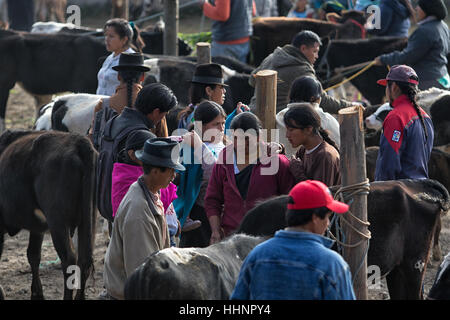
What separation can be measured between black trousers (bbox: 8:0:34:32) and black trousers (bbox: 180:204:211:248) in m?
12.6

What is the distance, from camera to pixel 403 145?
5512mm

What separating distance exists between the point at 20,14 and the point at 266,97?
41.2 ft

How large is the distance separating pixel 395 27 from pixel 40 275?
28.2ft

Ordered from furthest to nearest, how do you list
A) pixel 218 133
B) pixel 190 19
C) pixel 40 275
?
pixel 190 19 < pixel 40 275 < pixel 218 133

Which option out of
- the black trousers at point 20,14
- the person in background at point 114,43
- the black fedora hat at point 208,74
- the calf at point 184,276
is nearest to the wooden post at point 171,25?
the person in background at point 114,43

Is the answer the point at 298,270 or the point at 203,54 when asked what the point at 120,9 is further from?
the point at 298,270

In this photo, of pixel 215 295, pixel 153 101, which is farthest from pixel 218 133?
pixel 215 295

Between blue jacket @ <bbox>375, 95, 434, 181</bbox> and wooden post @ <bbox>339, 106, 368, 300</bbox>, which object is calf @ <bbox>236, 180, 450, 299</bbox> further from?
wooden post @ <bbox>339, 106, 368, 300</bbox>

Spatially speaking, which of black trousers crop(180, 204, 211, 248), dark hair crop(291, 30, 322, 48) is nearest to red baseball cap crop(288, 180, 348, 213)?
black trousers crop(180, 204, 211, 248)

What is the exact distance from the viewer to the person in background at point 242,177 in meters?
4.91

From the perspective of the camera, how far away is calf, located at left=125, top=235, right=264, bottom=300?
3.60 metres

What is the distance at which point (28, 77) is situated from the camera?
11.7m

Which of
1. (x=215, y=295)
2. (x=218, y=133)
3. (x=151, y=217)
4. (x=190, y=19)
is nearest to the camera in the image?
(x=215, y=295)
